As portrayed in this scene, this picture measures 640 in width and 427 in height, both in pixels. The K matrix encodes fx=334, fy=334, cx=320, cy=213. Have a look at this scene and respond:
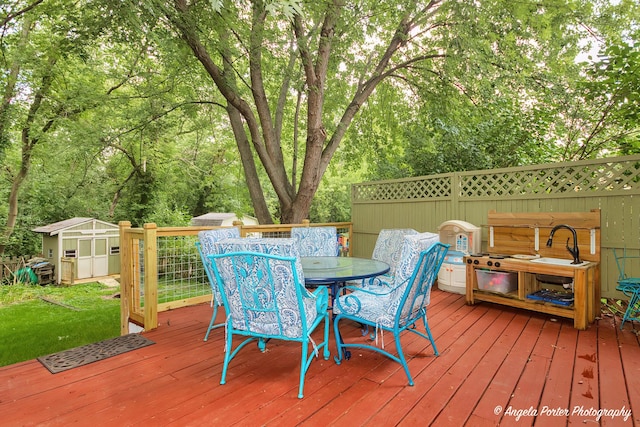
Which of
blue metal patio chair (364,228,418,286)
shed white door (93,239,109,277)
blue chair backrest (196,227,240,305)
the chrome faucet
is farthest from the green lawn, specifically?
the chrome faucet

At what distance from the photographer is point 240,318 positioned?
2133 mm

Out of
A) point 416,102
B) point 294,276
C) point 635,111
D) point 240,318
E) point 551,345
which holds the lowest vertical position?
point 551,345

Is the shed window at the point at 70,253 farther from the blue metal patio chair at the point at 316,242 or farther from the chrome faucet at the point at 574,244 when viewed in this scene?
the chrome faucet at the point at 574,244

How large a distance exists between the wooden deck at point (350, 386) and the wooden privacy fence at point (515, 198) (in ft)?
3.96

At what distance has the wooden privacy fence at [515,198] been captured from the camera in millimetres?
3570

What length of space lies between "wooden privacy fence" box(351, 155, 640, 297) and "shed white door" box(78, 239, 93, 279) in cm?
1044

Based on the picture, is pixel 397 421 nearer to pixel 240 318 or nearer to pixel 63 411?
pixel 240 318

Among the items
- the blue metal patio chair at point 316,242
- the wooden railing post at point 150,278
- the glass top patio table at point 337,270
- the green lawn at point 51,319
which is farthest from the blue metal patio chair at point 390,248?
the green lawn at point 51,319

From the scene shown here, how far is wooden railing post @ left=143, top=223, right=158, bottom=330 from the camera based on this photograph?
3.09 m

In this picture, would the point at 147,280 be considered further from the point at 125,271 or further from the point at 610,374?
the point at 610,374

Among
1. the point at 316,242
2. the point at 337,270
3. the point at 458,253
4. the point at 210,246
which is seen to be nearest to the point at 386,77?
the point at 458,253

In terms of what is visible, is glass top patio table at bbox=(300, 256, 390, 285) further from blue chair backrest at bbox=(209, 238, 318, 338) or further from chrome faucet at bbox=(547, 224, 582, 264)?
chrome faucet at bbox=(547, 224, 582, 264)

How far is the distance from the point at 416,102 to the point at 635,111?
3.29 metres

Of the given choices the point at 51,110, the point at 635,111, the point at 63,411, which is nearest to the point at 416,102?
the point at 635,111
